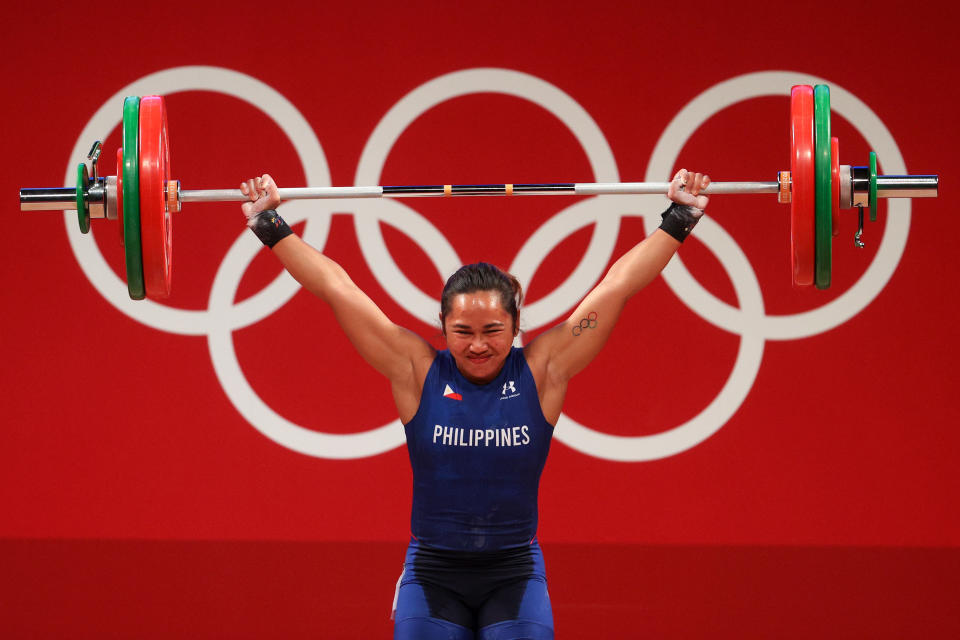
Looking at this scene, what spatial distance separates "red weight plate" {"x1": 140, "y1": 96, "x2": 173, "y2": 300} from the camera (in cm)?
282

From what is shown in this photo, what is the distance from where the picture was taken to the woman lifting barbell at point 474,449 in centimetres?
259

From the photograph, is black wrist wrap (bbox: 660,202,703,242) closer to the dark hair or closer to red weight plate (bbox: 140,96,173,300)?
the dark hair

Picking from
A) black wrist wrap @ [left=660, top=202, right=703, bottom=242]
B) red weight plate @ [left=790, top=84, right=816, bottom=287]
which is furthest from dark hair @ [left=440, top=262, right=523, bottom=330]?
red weight plate @ [left=790, top=84, right=816, bottom=287]

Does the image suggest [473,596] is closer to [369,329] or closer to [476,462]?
[476,462]

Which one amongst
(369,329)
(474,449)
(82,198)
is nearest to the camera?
(474,449)

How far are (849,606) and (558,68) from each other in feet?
8.15

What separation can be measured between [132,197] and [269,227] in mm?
367

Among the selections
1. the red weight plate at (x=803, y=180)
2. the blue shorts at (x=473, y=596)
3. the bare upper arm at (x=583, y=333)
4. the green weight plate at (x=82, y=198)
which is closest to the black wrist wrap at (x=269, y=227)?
the green weight plate at (x=82, y=198)

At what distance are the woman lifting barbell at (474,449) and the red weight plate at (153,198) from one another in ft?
1.63

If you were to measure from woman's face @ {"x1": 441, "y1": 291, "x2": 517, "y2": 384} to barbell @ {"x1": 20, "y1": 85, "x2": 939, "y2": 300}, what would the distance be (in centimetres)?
60

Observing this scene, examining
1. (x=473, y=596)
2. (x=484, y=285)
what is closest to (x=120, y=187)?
(x=484, y=285)

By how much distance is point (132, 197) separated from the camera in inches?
111

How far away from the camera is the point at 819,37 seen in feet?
14.4

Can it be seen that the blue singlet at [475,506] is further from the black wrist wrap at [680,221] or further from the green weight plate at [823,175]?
the green weight plate at [823,175]
